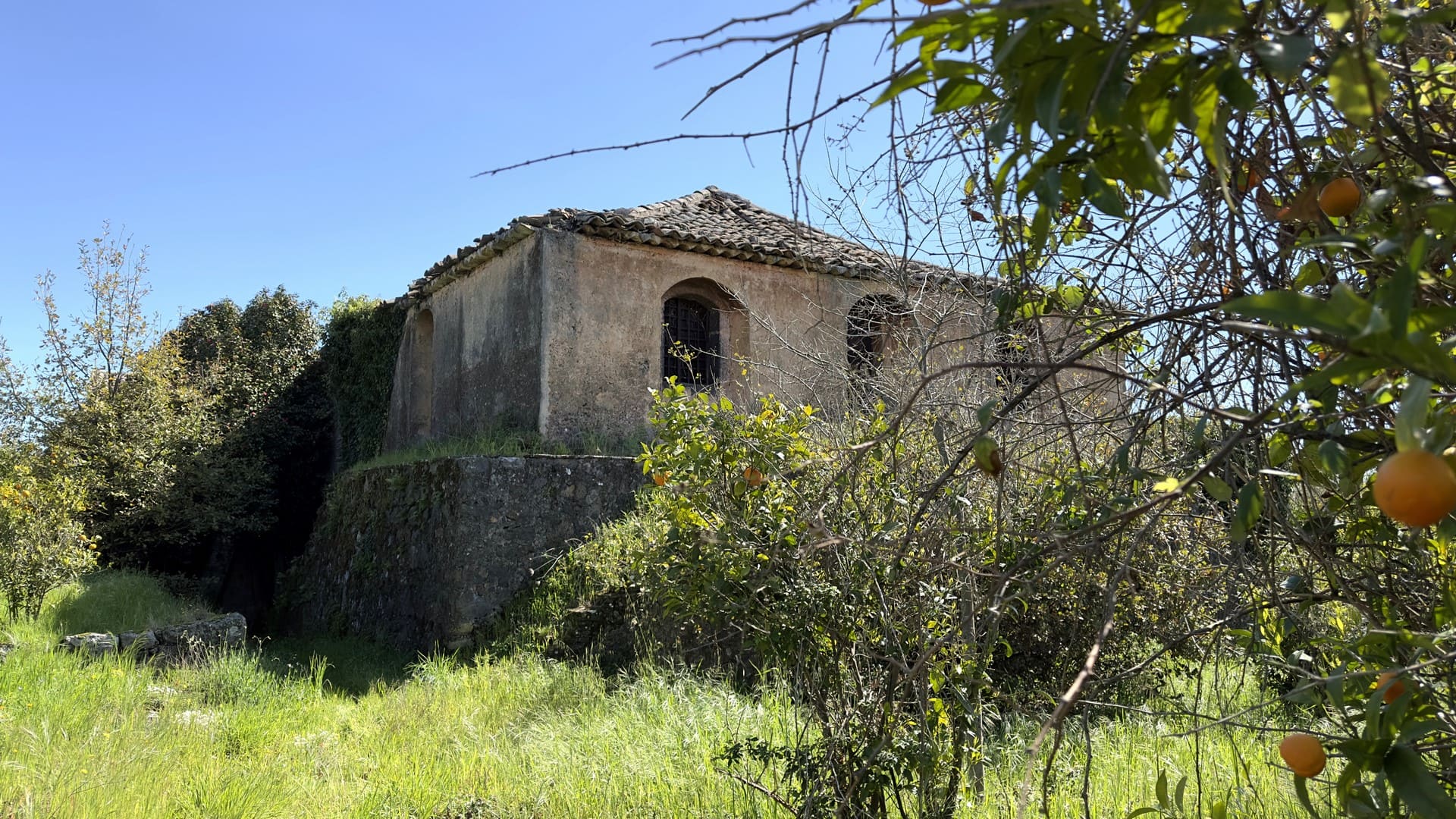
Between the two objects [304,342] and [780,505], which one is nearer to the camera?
[780,505]

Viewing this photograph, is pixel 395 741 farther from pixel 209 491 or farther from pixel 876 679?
pixel 209 491

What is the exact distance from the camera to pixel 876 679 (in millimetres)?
3293

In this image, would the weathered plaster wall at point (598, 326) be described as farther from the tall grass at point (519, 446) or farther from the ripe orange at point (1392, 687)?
the ripe orange at point (1392, 687)

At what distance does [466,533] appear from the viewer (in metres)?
9.49

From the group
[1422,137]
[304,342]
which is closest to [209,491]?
[304,342]

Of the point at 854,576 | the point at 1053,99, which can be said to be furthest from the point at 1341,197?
the point at 854,576

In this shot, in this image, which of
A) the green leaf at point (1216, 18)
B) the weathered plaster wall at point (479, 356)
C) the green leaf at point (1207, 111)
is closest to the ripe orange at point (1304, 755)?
the green leaf at point (1207, 111)

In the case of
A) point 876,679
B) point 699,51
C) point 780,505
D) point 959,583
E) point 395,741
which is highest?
point 699,51

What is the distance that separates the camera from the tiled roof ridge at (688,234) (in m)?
11.1

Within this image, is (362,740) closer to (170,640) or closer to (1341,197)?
(170,640)

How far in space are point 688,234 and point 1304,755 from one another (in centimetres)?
1062

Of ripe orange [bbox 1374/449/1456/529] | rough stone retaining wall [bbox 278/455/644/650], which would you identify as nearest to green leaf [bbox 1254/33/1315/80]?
ripe orange [bbox 1374/449/1456/529]

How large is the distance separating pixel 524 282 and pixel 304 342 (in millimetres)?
8790

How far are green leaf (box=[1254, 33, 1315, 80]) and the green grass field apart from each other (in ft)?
8.14
